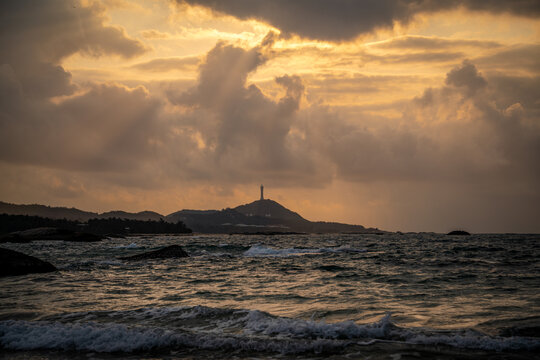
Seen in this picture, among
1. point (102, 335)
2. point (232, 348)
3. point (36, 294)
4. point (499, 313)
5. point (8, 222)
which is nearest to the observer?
point (232, 348)

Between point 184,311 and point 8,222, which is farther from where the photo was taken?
point 8,222

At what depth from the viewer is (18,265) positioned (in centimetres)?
2291

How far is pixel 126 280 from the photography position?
20.8 meters

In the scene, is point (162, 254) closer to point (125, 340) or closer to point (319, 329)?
point (125, 340)

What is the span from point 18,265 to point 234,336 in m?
18.7

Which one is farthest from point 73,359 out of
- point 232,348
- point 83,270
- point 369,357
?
point 83,270

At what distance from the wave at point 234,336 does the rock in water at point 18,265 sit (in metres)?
13.1

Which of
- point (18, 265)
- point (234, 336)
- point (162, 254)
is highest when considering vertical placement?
point (18, 265)

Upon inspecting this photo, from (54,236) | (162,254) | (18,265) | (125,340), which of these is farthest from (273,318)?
(54,236)

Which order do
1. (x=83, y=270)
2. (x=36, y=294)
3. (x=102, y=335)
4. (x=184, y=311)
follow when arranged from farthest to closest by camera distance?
(x=83, y=270) → (x=36, y=294) → (x=184, y=311) → (x=102, y=335)

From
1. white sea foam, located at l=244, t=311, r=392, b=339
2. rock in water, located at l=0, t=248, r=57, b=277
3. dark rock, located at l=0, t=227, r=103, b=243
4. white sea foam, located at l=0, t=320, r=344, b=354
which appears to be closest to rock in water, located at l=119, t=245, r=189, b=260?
rock in water, located at l=0, t=248, r=57, b=277

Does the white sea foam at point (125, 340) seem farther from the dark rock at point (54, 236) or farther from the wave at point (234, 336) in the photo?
the dark rock at point (54, 236)

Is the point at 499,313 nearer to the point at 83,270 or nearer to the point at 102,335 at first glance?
the point at 102,335

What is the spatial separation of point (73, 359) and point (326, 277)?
15.3m
